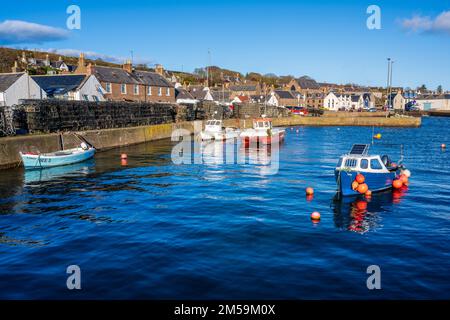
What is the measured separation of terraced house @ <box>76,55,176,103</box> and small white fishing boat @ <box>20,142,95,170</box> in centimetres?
2590

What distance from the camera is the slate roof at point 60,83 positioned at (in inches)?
2052

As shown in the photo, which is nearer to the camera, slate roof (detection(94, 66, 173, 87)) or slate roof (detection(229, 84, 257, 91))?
slate roof (detection(94, 66, 173, 87))

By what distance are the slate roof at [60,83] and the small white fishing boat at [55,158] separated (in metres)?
21.5

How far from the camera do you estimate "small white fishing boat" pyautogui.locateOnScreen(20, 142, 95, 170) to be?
28.7 metres

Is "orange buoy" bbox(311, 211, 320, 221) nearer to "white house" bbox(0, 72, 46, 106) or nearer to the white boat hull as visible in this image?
the white boat hull

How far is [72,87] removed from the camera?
172ft

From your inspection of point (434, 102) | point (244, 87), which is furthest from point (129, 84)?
point (434, 102)

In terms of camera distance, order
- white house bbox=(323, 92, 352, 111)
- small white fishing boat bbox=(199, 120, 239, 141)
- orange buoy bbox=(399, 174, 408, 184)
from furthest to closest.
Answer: white house bbox=(323, 92, 352, 111) < small white fishing boat bbox=(199, 120, 239, 141) < orange buoy bbox=(399, 174, 408, 184)

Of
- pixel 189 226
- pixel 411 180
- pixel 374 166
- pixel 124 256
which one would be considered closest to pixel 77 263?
pixel 124 256

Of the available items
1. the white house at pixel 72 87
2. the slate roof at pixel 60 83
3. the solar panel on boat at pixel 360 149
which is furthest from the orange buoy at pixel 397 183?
the slate roof at pixel 60 83

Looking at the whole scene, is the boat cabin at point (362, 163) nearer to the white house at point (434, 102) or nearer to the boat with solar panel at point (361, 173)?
the boat with solar panel at point (361, 173)

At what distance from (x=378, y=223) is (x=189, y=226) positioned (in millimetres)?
8473

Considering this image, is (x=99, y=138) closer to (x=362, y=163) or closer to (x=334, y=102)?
(x=362, y=163)

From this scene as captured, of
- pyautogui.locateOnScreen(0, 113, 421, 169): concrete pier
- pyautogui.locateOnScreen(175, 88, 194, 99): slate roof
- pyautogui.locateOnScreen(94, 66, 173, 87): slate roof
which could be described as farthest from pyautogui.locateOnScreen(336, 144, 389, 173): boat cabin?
pyautogui.locateOnScreen(175, 88, 194, 99): slate roof
